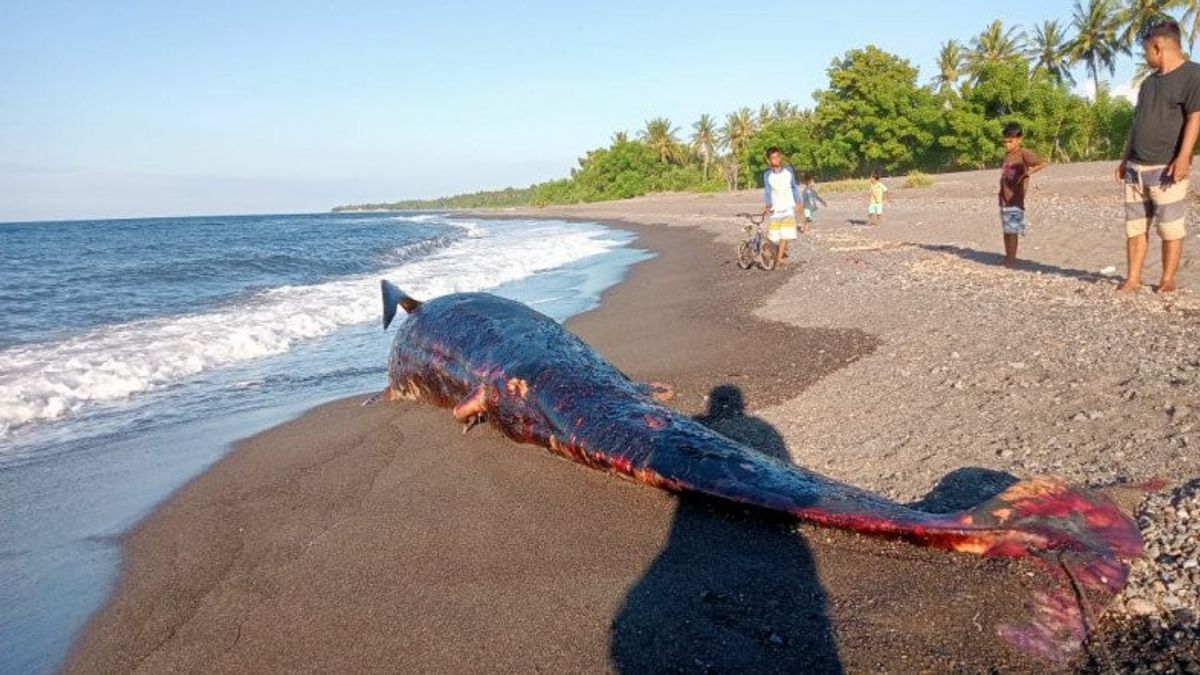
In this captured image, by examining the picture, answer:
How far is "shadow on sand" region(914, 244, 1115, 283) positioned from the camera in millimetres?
8674

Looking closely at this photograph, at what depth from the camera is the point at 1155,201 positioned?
681cm

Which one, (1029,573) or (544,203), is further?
(544,203)

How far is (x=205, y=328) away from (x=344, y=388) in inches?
202

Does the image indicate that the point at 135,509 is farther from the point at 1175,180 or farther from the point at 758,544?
the point at 1175,180

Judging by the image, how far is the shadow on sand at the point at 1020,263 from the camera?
8.67m

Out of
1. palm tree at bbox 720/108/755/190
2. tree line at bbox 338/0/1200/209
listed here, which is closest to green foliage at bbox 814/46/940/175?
tree line at bbox 338/0/1200/209

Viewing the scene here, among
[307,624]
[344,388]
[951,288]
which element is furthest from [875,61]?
[307,624]

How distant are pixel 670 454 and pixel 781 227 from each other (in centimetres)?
1066

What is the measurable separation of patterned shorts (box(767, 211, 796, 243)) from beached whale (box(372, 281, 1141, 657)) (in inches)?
333

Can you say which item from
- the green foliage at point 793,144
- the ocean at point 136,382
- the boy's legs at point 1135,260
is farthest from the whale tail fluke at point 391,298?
the green foliage at point 793,144

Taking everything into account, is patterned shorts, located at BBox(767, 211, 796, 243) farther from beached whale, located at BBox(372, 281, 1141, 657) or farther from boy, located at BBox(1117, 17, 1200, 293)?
beached whale, located at BBox(372, 281, 1141, 657)

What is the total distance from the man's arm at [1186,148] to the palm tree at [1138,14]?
192 feet

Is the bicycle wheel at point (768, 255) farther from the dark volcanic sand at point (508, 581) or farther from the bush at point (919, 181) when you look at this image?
the bush at point (919, 181)

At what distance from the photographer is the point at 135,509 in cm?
454
